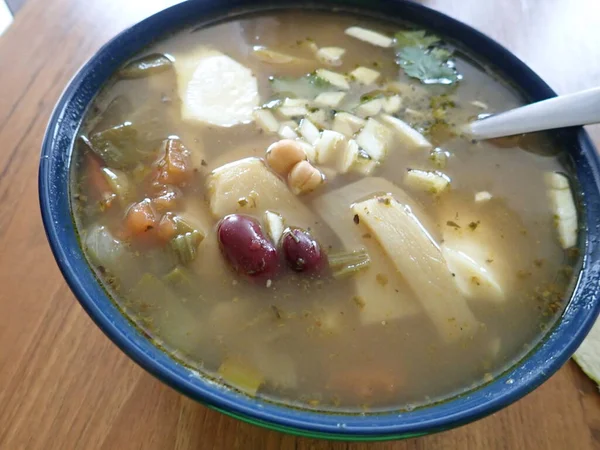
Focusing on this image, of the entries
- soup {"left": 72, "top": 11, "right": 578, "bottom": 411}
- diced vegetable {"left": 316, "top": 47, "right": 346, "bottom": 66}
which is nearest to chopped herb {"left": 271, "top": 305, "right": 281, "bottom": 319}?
soup {"left": 72, "top": 11, "right": 578, "bottom": 411}

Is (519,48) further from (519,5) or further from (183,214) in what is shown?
(183,214)

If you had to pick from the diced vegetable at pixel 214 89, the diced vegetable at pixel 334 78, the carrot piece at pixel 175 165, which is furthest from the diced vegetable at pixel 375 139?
the carrot piece at pixel 175 165

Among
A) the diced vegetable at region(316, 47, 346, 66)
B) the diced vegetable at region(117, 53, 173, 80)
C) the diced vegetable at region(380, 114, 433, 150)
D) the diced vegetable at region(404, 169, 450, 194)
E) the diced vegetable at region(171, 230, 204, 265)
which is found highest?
the diced vegetable at region(117, 53, 173, 80)

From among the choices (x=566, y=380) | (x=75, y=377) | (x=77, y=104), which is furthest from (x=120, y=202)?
(x=566, y=380)

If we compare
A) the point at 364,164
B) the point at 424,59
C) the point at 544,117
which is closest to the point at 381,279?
the point at 364,164

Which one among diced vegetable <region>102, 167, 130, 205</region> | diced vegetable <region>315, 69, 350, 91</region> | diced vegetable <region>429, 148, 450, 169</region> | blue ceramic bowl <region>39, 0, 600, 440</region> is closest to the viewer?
blue ceramic bowl <region>39, 0, 600, 440</region>

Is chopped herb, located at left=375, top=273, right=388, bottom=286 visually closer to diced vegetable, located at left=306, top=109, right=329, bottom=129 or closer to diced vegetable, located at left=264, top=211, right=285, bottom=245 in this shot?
diced vegetable, located at left=264, top=211, right=285, bottom=245
